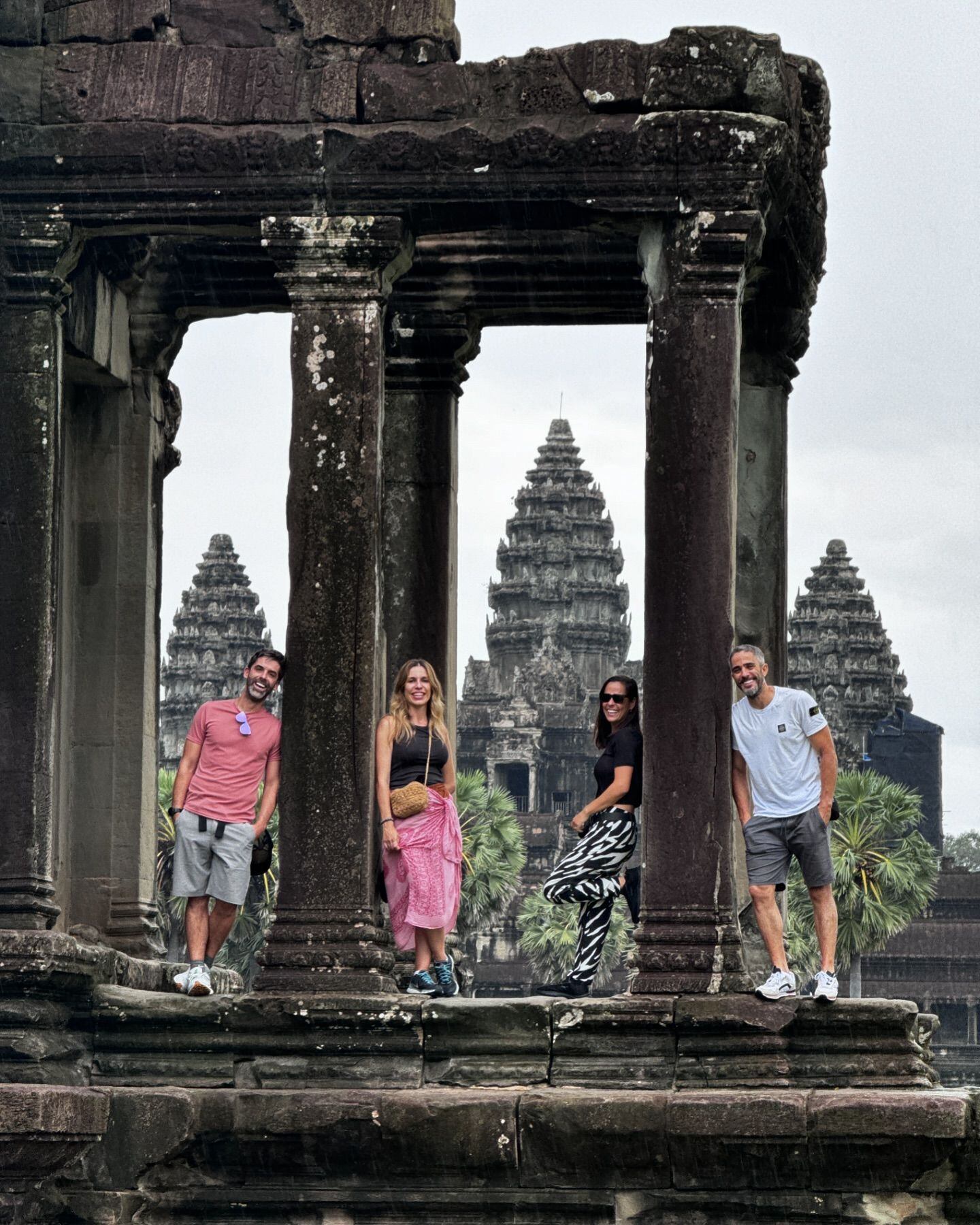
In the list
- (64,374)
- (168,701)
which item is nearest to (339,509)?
(64,374)

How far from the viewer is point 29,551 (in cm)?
1448

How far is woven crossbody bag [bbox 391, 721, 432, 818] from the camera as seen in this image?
1433 cm

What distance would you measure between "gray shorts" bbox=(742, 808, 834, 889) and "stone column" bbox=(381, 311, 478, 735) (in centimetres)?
317

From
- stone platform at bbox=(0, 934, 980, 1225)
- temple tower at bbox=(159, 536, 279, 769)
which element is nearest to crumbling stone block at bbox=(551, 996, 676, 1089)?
stone platform at bbox=(0, 934, 980, 1225)

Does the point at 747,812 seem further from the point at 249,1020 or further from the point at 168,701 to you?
the point at 168,701

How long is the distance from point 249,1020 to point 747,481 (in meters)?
4.67

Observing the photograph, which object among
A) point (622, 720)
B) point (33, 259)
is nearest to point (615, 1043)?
point (622, 720)

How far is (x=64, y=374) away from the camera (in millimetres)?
16500

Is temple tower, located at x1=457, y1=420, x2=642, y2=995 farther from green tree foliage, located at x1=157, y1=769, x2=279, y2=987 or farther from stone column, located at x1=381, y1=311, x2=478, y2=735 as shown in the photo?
stone column, located at x1=381, y1=311, x2=478, y2=735

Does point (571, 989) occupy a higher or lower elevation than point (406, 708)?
lower

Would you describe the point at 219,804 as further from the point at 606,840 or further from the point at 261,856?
the point at 606,840

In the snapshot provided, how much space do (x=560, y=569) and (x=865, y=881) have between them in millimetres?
65258

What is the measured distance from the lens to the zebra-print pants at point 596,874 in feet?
47.2

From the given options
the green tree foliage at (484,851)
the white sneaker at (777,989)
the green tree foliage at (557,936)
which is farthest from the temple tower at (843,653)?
the white sneaker at (777,989)
